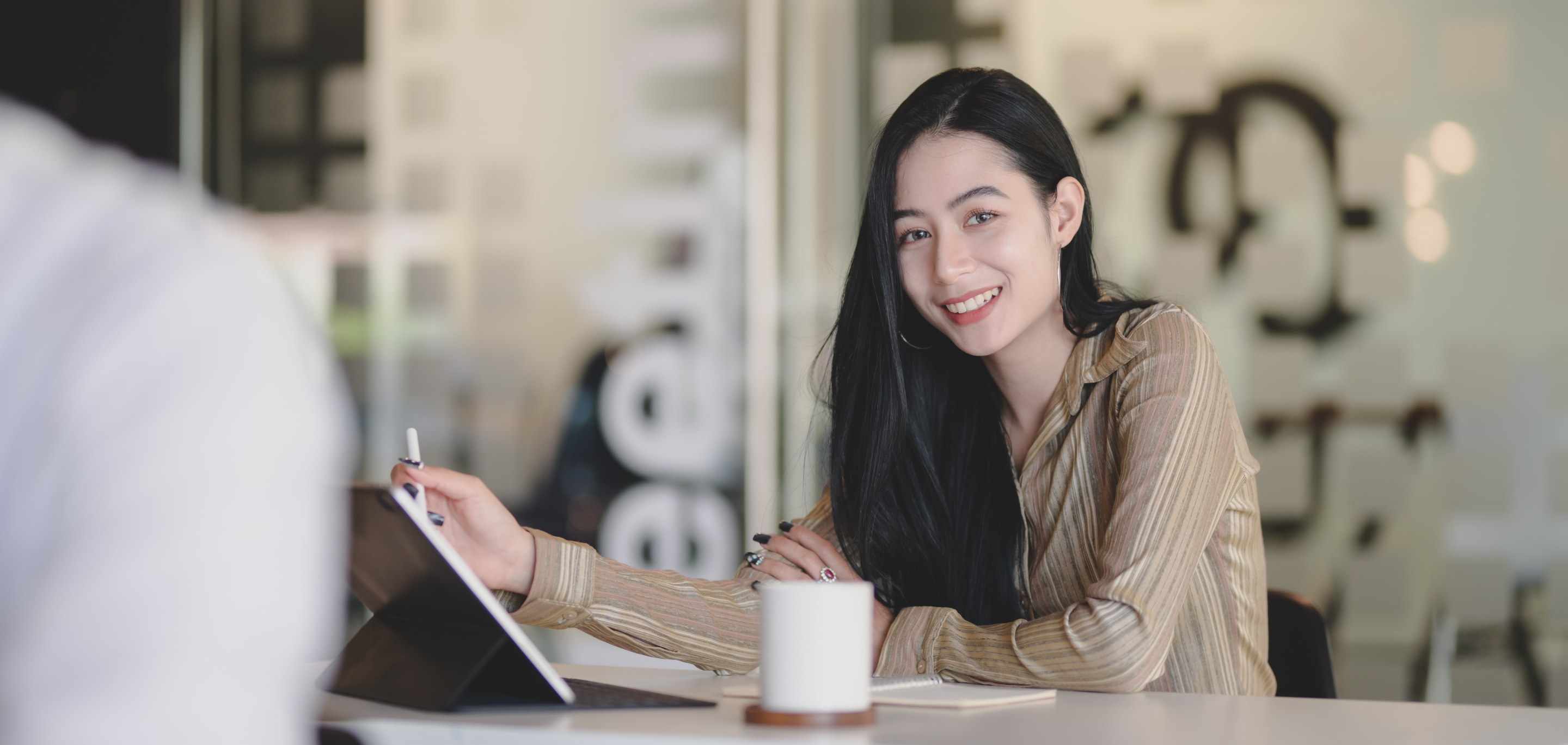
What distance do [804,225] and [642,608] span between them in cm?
198

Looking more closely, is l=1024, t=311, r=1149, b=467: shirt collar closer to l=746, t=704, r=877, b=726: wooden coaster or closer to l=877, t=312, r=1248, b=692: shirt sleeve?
l=877, t=312, r=1248, b=692: shirt sleeve

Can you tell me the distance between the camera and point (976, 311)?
1710 millimetres

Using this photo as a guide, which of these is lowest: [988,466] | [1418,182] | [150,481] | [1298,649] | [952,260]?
[1298,649]

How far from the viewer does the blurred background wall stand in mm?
2955

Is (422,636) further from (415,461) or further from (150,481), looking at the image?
(150,481)

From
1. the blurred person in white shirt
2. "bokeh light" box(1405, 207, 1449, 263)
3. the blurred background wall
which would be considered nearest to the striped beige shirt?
the blurred background wall

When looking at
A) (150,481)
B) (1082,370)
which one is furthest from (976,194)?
(150,481)

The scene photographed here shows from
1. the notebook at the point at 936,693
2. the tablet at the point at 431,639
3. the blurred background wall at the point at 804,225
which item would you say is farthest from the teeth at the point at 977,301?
the blurred background wall at the point at 804,225

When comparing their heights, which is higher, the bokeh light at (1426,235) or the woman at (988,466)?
the bokeh light at (1426,235)

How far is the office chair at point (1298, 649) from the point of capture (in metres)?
1.61

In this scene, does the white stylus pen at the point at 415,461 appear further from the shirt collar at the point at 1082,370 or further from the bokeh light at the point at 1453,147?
the bokeh light at the point at 1453,147

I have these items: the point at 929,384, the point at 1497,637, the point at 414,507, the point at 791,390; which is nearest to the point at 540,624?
the point at 414,507

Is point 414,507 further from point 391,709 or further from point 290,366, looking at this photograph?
point 290,366

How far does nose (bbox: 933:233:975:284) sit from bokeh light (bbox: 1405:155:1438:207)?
1750mm
